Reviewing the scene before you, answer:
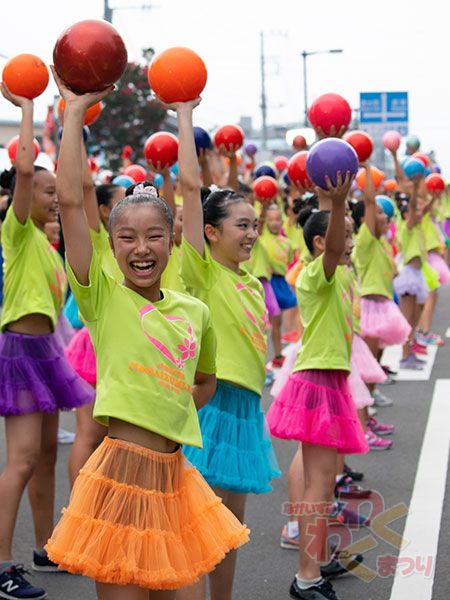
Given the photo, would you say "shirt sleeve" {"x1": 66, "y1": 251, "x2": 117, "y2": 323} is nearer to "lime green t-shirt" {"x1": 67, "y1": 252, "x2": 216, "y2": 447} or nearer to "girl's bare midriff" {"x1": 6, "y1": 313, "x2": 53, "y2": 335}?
"lime green t-shirt" {"x1": 67, "y1": 252, "x2": 216, "y2": 447}

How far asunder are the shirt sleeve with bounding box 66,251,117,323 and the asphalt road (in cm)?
204

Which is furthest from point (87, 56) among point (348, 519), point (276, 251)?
point (276, 251)

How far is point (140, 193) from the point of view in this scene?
3.53 meters

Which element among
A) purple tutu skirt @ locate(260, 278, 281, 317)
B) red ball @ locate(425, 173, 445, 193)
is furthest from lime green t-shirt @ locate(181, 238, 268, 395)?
red ball @ locate(425, 173, 445, 193)

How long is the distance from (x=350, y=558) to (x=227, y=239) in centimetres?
188

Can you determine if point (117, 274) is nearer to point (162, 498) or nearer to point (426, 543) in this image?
point (426, 543)

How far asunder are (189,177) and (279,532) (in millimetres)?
2512

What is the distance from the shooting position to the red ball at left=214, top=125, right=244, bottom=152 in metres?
7.18

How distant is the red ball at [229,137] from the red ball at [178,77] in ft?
9.06

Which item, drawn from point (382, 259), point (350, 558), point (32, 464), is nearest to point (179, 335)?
point (32, 464)

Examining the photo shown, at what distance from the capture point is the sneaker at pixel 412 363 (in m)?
11.1

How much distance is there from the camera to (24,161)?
15.9ft

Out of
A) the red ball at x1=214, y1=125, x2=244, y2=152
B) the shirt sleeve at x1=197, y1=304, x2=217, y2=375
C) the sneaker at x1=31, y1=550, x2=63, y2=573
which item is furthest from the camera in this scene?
the red ball at x1=214, y1=125, x2=244, y2=152

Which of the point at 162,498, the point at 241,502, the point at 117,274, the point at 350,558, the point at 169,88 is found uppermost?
the point at 169,88
